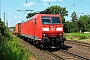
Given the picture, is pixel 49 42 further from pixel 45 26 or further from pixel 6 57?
pixel 6 57

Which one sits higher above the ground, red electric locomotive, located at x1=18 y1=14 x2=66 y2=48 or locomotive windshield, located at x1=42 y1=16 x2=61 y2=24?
locomotive windshield, located at x1=42 y1=16 x2=61 y2=24

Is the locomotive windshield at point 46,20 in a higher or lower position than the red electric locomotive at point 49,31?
higher

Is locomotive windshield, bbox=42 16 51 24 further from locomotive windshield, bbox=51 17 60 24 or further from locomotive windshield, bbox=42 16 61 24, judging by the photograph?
locomotive windshield, bbox=51 17 60 24

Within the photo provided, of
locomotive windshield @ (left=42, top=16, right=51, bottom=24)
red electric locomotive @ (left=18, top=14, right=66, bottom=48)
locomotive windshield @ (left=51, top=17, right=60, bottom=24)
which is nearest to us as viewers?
red electric locomotive @ (left=18, top=14, right=66, bottom=48)

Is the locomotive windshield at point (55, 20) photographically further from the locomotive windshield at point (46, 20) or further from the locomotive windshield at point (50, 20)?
the locomotive windshield at point (46, 20)

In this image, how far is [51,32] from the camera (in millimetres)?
18797

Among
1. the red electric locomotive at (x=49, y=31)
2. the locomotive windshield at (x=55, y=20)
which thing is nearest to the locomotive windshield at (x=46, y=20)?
the red electric locomotive at (x=49, y=31)

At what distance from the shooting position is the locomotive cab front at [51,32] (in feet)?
61.2

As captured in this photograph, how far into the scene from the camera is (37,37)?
19.6 metres

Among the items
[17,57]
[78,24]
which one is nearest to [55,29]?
[17,57]

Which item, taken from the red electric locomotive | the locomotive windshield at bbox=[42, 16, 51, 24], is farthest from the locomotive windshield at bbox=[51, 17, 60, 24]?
the locomotive windshield at bbox=[42, 16, 51, 24]

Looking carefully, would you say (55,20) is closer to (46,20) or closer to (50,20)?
(50,20)

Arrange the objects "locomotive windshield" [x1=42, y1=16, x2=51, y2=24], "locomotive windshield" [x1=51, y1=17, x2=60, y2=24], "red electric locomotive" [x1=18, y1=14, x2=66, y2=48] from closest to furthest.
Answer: "red electric locomotive" [x1=18, y1=14, x2=66, y2=48]
"locomotive windshield" [x1=42, y1=16, x2=51, y2=24]
"locomotive windshield" [x1=51, y1=17, x2=60, y2=24]

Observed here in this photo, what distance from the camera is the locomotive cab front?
18.7 meters
